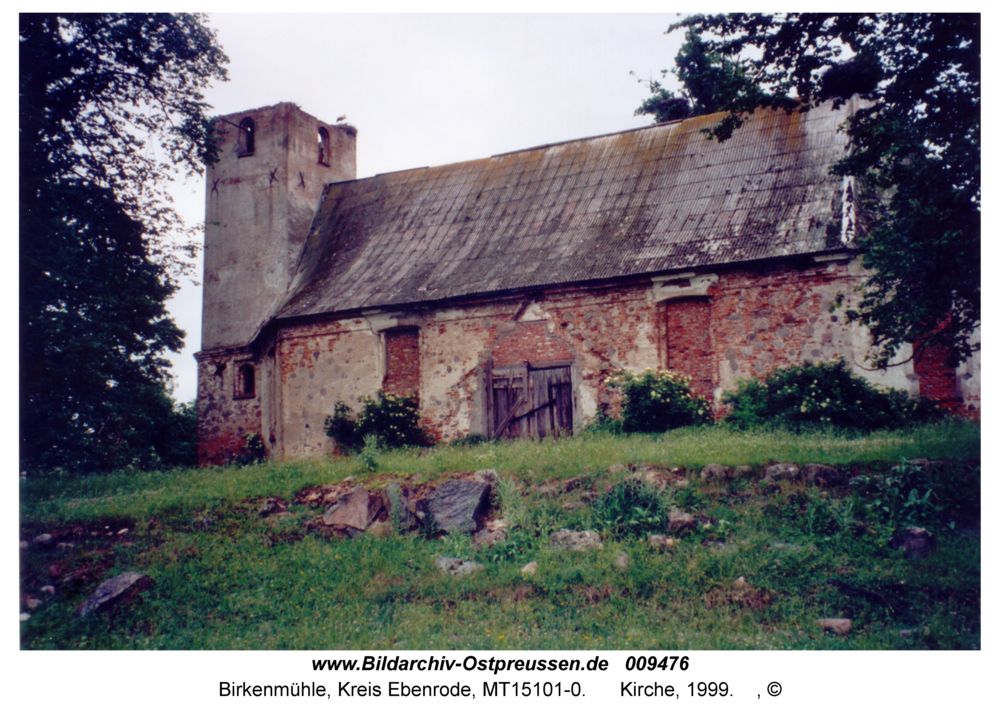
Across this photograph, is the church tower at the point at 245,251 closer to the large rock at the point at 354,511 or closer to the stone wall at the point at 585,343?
the stone wall at the point at 585,343

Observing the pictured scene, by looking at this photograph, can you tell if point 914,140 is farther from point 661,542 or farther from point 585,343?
point 585,343

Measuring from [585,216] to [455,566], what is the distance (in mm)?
9062

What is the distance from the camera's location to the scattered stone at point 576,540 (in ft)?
24.9

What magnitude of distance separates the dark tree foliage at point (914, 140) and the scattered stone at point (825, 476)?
131 cm

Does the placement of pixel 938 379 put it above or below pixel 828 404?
above

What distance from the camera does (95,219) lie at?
10.7 m

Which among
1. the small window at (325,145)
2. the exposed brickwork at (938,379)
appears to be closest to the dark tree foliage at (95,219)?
the small window at (325,145)

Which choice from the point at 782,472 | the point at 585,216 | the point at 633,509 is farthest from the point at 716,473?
the point at 585,216

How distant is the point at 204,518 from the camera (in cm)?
898

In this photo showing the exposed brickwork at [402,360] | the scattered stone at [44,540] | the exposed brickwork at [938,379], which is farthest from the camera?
the exposed brickwork at [402,360]

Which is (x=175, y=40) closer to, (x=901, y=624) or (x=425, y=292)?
(x=425, y=292)

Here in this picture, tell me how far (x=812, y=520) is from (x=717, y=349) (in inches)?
221

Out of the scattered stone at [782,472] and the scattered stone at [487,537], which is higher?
the scattered stone at [782,472]

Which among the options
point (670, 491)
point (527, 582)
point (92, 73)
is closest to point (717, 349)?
point (670, 491)
